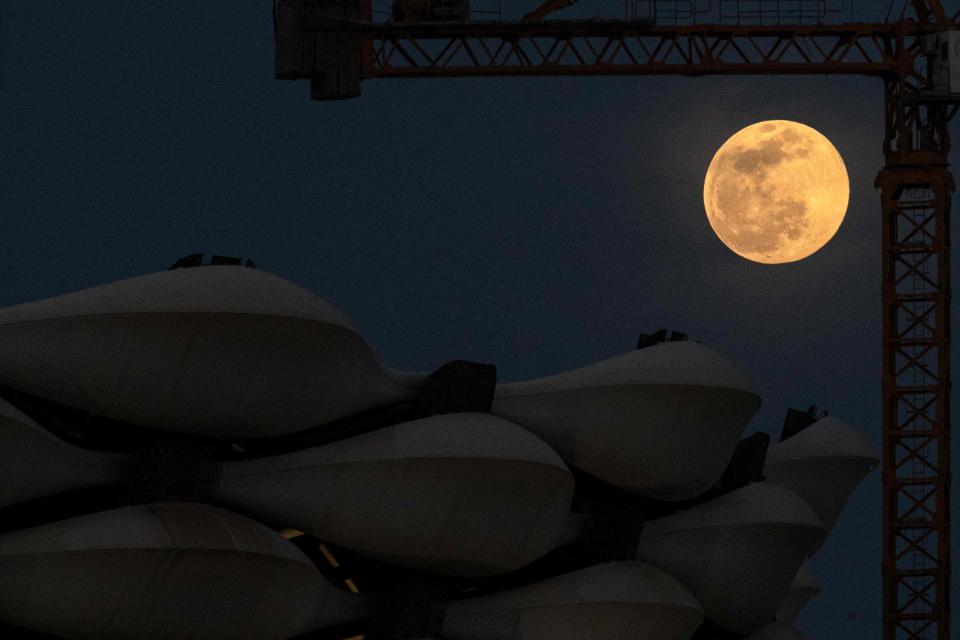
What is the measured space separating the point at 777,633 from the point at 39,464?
33973 millimetres

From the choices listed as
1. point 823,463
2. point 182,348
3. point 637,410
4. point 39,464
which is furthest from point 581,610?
point 823,463

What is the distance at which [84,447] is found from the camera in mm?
45469

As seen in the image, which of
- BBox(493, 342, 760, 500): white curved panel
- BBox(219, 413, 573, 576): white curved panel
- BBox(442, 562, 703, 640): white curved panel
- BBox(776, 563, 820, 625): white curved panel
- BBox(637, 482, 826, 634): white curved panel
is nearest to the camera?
BBox(219, 413, 573, 576): white curved panel

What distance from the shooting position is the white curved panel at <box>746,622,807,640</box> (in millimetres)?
68312

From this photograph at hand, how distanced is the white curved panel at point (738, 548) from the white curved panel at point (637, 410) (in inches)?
135

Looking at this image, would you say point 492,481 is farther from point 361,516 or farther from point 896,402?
point 896,402

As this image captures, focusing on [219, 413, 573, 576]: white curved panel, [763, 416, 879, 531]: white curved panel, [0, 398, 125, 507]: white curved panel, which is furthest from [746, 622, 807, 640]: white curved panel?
[0, 398, 125, 507]: white curved panel

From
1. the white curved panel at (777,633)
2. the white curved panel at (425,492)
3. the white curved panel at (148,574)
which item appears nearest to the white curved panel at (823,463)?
the white curved panel at (777,633)

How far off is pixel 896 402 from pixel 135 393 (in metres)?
48.3

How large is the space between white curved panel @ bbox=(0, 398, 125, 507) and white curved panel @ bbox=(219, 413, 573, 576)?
3068 millimetres

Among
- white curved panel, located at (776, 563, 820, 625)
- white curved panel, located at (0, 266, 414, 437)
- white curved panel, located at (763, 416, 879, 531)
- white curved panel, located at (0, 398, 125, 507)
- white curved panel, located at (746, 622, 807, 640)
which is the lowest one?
white curved panel, located at (776, 563, 820, 625)

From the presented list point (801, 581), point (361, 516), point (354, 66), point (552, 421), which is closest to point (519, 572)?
point (552, 421)

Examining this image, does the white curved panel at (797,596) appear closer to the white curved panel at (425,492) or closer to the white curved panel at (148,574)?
the white curved panel at (425,492)

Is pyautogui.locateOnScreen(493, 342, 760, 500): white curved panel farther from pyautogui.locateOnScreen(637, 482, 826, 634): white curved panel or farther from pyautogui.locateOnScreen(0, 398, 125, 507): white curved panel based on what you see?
pyautogui.locateOnScreen(0, 398, 125, 507): white curved panel
